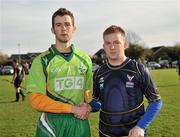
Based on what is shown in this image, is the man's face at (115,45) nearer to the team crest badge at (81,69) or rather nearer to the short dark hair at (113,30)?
the short dark hair at (113,30)

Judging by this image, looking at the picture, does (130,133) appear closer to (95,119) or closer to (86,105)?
(86,105)

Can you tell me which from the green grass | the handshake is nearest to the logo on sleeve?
the handshake

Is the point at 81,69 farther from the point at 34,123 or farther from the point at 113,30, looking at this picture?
the point at 34,123

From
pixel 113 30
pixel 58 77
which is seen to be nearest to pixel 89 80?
pixel 58 77

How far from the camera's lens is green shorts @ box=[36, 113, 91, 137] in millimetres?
4133

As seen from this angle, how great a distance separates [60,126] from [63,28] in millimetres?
1074

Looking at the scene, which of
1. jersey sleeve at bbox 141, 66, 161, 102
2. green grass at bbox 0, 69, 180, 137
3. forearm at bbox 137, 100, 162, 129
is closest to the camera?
forearm at bbox 137, 100, 162, 129

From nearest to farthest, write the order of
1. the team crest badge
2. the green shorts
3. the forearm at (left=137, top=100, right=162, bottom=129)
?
the forearm at (left=137, top=100, right=162, bottom=129), the green shorts, the team crest badge

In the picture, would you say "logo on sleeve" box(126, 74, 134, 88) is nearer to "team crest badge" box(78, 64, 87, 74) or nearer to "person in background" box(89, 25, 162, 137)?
"person in background" box(89, 25, 162, 137)

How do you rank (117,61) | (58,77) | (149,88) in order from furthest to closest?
(58,77) < (117,61) < (149,88)

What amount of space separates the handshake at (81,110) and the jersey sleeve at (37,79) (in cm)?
39

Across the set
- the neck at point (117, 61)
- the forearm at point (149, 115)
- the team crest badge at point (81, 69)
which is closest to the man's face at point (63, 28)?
the team crest badge at point (81, 69)


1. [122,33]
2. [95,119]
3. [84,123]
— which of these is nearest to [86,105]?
[84,123]

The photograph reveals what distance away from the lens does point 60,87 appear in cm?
414
